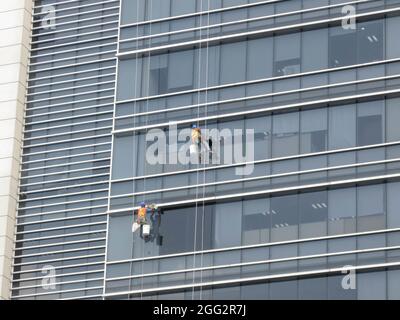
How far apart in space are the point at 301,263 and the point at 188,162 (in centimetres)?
813

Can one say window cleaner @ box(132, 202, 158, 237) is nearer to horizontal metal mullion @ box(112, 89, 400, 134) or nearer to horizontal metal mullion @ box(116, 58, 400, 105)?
horizontal metal mullion @ box(112, 89, 400, 134)

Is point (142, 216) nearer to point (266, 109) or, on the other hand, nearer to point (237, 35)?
point (266, 109)

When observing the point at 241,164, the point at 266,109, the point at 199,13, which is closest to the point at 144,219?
the point at 241,164

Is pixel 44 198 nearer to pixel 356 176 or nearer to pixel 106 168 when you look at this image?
Answer: pixel 106 168

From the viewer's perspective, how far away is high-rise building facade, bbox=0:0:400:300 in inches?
A: 2891

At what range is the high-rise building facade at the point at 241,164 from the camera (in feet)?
241

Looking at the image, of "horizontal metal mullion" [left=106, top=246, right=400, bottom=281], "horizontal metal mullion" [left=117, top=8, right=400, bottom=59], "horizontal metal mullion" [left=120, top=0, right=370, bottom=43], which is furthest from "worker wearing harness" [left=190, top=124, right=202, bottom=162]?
"horizontal metal mullion" [left=106, top=246, right=400, bottom=281]

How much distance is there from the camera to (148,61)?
264ft

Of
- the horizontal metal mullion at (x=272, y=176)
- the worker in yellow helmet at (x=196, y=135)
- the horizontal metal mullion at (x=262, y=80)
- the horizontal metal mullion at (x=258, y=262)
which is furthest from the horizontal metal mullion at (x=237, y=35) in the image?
the horizontal metal mullion at (x=258, y=262)

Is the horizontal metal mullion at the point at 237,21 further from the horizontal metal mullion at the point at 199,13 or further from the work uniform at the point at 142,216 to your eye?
the work uniform at the point at 142,216

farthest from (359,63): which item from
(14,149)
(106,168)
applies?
(14,149)

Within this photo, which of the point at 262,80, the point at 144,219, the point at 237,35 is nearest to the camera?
the point at 144,219

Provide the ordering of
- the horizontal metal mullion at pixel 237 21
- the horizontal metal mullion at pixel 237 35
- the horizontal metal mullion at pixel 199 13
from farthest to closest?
the horizontal metal mullion at pixel 199 13, the horizontal metal mullion at pixel 237 21, the horizontal metal mullion at pixel 237 35

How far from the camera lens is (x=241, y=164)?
76500 millimetres
